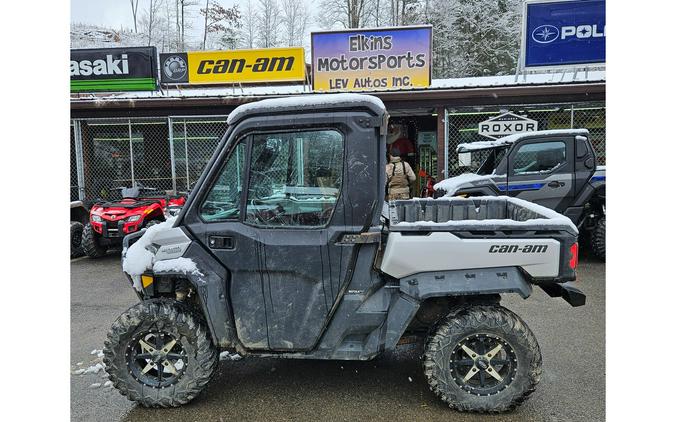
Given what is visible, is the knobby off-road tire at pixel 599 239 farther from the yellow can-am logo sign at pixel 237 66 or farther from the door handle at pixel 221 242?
the yellow can-am logo sign at pixel 237 66

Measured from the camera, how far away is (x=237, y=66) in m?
11.9

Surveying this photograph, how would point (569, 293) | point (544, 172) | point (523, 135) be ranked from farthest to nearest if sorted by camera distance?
point (523, 135) < point (544, 172) < point (569, 293)

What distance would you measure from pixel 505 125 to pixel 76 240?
33.0 ft

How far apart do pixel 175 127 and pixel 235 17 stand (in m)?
26.2

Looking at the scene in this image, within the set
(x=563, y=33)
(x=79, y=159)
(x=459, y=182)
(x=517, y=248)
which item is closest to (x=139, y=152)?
(x=79, y=159)

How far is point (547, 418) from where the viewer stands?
9.98 ft

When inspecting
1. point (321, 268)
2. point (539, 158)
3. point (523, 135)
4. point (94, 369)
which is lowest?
point (94, 369)

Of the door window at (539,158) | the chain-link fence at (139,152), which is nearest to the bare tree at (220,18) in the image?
the chain-link fence at (139,152)

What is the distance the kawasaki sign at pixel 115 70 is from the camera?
12.1 metres

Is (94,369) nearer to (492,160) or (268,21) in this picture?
(492,160)

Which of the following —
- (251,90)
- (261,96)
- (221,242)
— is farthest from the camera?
(251,90)

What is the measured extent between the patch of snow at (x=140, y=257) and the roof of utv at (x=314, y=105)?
3.30 ft

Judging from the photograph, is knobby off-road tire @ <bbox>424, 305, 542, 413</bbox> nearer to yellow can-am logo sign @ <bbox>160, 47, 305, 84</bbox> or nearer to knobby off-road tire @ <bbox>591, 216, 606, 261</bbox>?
knobby off-road tire @ <bbox>591, 216, 606, 261</bbox>

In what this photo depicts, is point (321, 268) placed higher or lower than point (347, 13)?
lower
